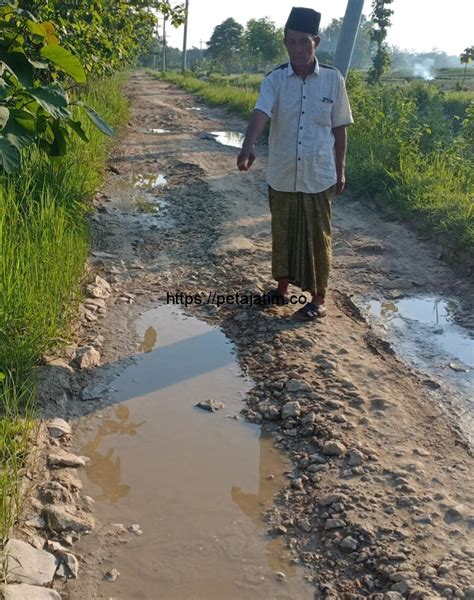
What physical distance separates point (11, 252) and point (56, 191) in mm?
1760

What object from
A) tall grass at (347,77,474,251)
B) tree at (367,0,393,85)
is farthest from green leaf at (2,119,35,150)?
tree at (367,0,393,85)

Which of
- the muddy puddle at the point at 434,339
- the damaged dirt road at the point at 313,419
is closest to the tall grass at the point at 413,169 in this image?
the damaged dirt road at the point at 313,419

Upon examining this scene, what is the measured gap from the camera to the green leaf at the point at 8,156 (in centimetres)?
199

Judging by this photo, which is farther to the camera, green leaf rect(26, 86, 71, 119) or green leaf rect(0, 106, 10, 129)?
green leaf rect(26, 86, 71, 119)

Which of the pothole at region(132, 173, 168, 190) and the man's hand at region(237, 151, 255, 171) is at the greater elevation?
the man's hand at region(237, 151, 255, 171)

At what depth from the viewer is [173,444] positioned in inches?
104

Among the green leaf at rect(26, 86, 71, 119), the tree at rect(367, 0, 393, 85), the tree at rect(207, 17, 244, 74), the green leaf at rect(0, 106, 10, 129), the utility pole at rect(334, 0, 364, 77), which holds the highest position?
the tree at rect(207, 17, 244, 74)

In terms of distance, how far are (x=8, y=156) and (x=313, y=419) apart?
1.72 metres

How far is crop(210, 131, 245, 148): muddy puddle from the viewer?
10.8 meters

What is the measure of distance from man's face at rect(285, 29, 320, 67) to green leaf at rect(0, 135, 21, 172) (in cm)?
175

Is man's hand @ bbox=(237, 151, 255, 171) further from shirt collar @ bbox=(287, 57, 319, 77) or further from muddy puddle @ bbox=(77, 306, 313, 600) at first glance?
muddy puddle @ bbox=(77, 306, 313, 600)

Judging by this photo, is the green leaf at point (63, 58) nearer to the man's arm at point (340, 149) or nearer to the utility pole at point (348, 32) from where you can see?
the man's arm at point (340, 149)

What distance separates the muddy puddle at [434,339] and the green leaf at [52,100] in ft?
7.31

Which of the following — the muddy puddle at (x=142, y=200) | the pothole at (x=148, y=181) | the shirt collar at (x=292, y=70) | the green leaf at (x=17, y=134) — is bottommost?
the muddy puddle at (x=142, y=200)
